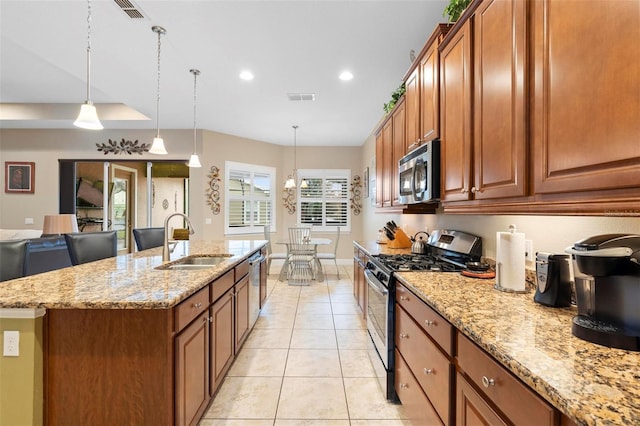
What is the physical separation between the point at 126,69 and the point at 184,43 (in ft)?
3.42

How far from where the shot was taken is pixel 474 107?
1.51 m

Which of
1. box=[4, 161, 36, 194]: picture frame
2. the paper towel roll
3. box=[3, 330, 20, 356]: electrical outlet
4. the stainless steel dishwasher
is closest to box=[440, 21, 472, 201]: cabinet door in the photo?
the paper towel roll

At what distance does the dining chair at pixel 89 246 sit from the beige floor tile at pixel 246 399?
156 centimetres

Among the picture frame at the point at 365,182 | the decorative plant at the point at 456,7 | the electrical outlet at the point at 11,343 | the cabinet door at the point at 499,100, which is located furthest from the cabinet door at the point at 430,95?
the picture frame at the point at 365,182

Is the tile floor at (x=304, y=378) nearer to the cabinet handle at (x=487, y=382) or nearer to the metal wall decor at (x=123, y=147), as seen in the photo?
the cabinet handle at (x=487, y=382)

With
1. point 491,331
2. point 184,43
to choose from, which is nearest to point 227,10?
point 184,43

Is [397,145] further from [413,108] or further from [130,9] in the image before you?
[130,9]

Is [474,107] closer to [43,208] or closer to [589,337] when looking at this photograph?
[589,337]

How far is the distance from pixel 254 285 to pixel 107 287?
5.55 ft

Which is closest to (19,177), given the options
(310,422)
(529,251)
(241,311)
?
(241,311)

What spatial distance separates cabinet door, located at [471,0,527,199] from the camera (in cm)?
116

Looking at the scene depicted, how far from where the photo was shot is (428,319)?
1.38 meters

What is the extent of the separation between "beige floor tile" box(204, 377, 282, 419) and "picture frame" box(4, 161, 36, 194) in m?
6.31

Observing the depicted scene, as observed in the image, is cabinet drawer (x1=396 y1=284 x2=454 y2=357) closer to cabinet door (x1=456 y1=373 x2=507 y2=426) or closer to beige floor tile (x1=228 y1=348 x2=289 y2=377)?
cabinet door (x1=456 y1=373 x2=507 y2=426)
